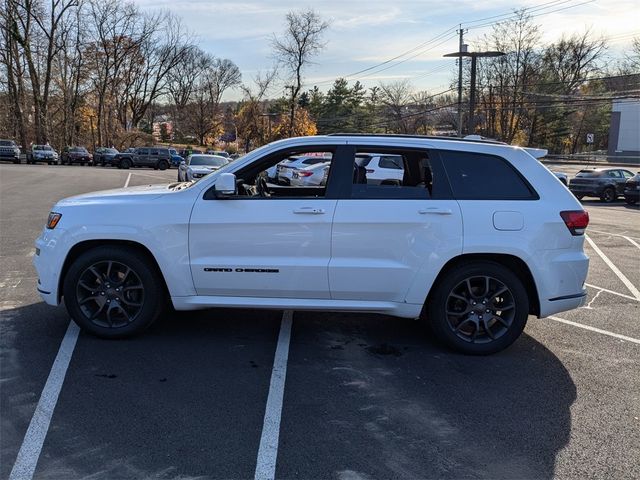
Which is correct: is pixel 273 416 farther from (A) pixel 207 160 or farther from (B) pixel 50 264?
(A) pixel 207 160

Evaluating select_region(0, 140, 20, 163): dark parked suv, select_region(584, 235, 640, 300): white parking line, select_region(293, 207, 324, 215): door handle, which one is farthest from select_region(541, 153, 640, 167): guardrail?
select_region(293, 207, 324, 215): door handle

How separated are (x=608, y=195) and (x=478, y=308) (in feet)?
81.7

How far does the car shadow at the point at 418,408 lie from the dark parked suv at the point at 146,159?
46.6 meters

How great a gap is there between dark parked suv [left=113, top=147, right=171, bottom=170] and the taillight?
4763cm

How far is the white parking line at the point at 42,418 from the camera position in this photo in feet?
9.62

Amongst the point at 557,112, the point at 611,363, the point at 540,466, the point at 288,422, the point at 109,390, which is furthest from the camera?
the point at 557,112

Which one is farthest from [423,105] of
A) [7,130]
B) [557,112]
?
[7,130]

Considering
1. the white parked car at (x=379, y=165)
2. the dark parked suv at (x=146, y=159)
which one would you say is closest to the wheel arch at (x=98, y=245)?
the white parked car at (x=379, y=165)

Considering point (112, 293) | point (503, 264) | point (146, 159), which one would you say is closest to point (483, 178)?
point (503, 264)

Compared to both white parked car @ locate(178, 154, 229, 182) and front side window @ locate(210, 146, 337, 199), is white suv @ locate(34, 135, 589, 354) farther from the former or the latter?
white parked car @ locate(178, 154, 229, 182)

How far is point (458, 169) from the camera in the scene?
15.2ft

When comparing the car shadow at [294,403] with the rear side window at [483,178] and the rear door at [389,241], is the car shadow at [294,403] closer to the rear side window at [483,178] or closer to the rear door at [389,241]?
the rear door at [389,241]

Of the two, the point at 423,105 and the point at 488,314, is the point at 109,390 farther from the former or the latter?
the point at 423,105

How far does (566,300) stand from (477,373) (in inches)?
40.9
